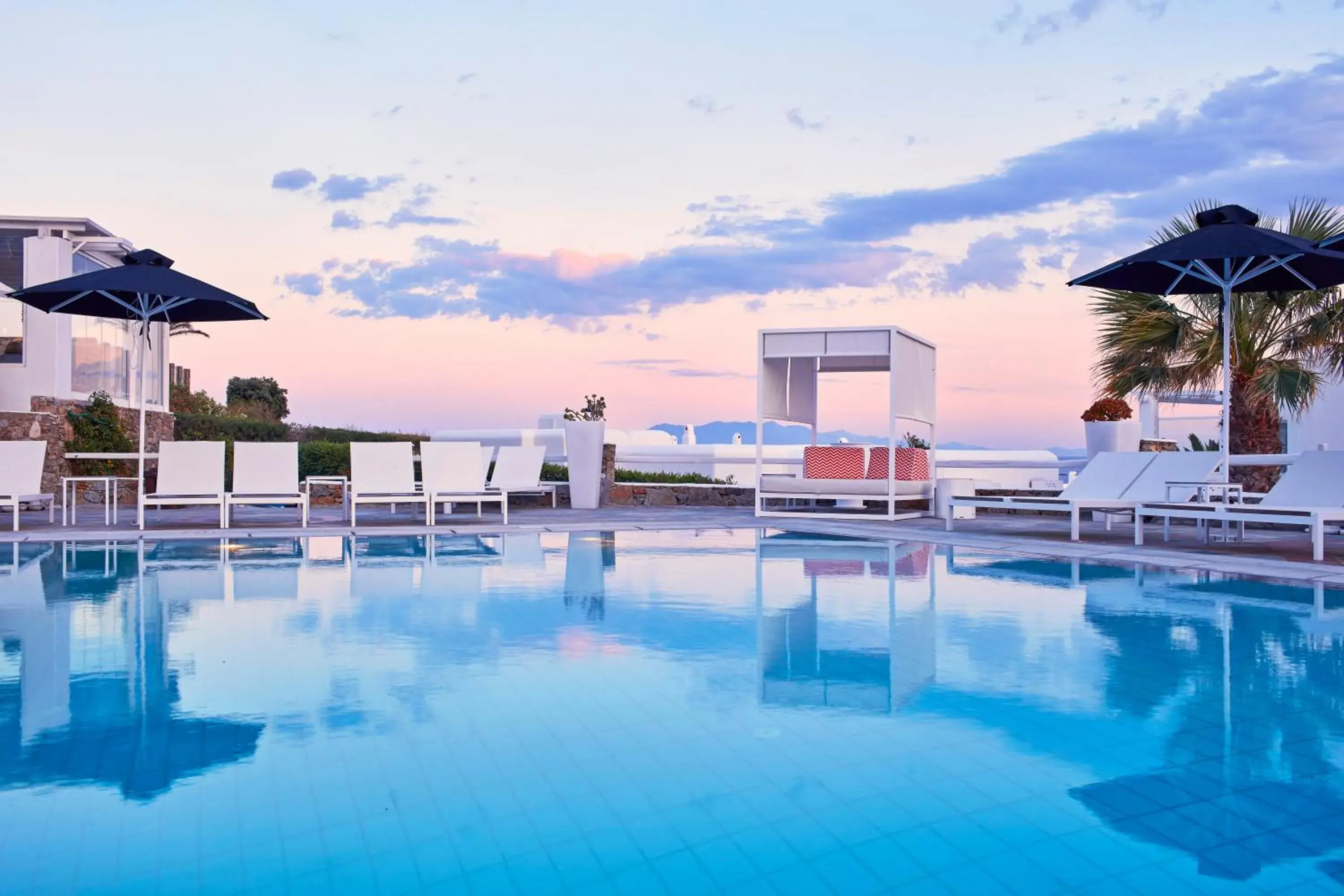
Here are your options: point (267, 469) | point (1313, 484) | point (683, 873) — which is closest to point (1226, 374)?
point (1313, 484)

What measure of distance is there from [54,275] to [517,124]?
24.2 ft

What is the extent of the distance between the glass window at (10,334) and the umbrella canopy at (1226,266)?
580 inches

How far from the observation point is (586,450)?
1508 cm

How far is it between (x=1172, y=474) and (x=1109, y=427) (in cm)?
320

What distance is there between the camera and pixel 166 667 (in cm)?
464

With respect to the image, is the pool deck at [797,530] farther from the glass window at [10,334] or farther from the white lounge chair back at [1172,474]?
the glass window at [10,334]

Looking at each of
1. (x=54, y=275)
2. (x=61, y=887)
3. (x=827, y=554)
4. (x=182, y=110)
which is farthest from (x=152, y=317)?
(x=61, y=887)

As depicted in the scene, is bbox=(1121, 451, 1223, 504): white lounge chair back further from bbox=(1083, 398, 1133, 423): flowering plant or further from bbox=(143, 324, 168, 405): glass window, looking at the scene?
bbox=(143, 324, 168, 405): glass window

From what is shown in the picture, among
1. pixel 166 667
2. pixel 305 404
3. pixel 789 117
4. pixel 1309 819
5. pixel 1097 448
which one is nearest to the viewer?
pixel 1309 819

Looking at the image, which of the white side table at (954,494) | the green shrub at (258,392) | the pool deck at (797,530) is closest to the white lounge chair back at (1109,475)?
the pool deck at (797,530)

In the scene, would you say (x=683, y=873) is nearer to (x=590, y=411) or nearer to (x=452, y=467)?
(x=452, y=467)

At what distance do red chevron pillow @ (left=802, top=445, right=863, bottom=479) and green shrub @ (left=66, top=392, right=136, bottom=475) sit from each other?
397 inches

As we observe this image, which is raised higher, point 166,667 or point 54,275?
point 54,275

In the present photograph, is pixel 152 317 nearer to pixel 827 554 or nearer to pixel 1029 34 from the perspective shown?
pixel 827 554
